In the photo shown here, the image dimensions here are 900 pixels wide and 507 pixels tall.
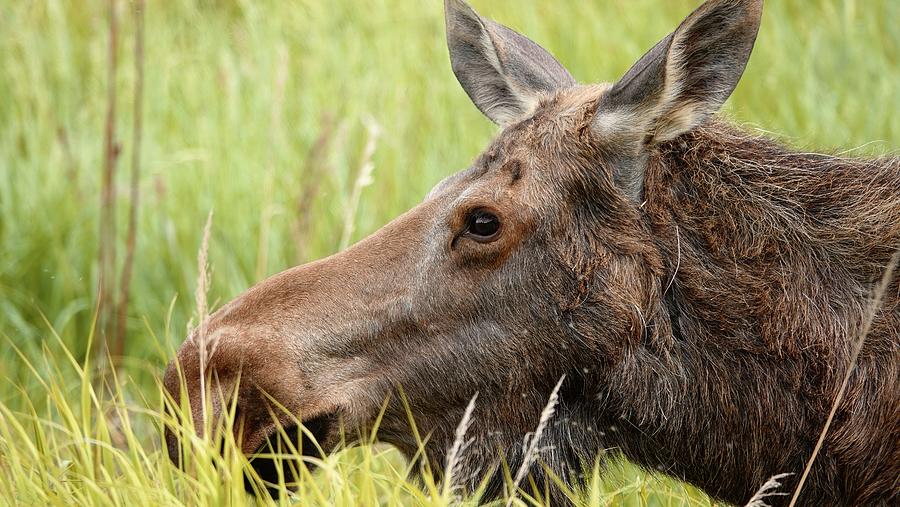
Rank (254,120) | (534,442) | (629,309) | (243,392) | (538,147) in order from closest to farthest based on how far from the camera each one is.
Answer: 1. (534,442)
2. (243,392)
3. (629,309)
4. (538,147)
5. (254,120)

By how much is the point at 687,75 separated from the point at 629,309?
71 cm

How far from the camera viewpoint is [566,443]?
3736mm

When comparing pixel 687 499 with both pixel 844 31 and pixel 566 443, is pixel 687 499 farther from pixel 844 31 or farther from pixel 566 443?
pixel 844 31

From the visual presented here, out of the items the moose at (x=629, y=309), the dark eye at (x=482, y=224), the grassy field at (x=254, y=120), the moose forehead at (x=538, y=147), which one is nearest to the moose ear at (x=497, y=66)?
the moose forehead at (x=538, y=147)

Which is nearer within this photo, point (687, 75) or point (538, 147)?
point (687, 75)

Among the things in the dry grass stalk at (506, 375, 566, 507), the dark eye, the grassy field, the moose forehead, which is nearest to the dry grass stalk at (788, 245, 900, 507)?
the dry grass stalk at (506, 375, 566, 507)

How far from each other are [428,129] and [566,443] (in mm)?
3813

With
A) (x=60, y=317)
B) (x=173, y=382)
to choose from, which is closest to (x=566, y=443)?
(x=173, y=382)

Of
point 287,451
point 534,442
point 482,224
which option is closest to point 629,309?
point 482,224

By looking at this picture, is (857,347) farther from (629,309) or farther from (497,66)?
(497,66)

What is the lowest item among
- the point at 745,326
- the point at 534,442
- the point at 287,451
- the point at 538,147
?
the point at 287,451

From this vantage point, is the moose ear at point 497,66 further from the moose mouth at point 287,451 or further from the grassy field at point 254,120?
the moose mouth at point 287,451

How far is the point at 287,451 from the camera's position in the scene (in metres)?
3.54

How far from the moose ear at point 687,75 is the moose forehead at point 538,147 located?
0.09 m
